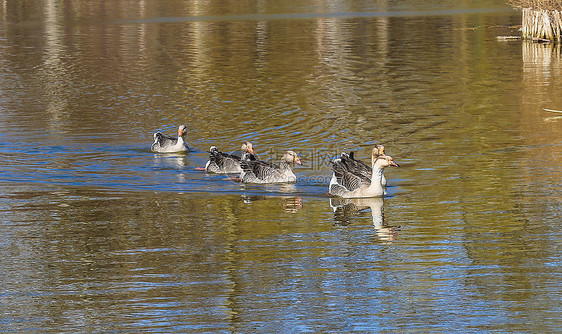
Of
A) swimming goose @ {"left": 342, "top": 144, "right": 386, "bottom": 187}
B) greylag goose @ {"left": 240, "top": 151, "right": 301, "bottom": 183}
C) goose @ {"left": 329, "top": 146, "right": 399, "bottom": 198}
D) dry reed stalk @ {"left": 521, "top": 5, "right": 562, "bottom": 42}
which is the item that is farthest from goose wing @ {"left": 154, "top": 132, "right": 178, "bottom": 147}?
dry reed stalk @ {"left": 521, "top": 5, "right": 562, "bottom": 42}

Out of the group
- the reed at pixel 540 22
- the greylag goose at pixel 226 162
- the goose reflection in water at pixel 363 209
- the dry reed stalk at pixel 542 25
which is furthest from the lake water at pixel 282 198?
the dry reed stalk at pixel 542 25

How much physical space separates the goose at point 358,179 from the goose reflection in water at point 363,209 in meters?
0.12

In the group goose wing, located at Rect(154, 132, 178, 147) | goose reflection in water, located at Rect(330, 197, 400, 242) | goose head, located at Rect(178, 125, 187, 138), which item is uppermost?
goose head, located at Rect(178, 125, 187, 138)

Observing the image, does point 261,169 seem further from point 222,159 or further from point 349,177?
point 349,177

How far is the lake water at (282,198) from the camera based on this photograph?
10.9 metres

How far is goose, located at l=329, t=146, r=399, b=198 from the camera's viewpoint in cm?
1652

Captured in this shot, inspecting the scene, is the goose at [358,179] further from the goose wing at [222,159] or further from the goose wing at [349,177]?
the goose wing at [222,159]

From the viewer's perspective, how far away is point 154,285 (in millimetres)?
11555

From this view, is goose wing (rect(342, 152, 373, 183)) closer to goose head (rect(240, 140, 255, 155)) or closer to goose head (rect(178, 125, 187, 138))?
goose head (rect(240, 140, 255, 155))

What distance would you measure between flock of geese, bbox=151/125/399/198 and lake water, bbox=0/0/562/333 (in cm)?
28

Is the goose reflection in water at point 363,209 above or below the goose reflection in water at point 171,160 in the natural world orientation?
below

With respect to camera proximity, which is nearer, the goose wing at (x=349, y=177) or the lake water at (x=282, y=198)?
the lake water at (x=282, y=198)

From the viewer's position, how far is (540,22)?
45.2 metres

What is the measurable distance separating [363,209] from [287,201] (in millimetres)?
1477
